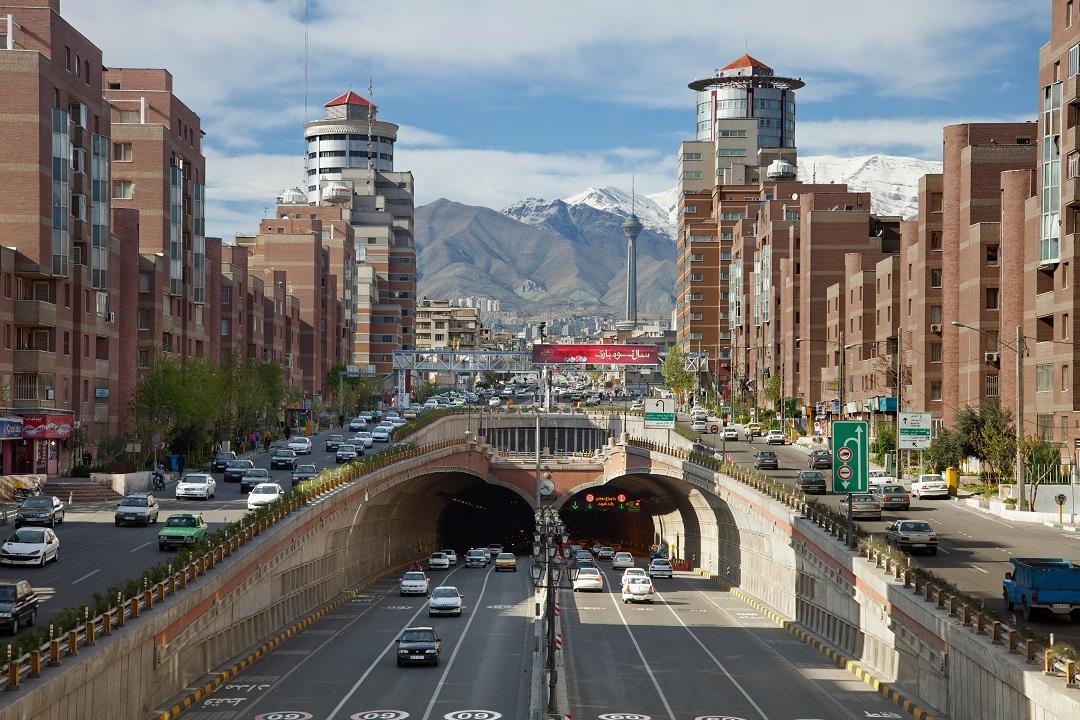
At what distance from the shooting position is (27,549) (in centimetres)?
5075

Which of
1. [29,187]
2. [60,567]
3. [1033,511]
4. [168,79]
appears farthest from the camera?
[168,79]

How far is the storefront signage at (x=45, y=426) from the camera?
263 feet

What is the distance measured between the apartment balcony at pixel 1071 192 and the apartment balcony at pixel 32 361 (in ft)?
198

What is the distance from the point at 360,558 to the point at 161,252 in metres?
35.3

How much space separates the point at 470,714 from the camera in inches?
1596

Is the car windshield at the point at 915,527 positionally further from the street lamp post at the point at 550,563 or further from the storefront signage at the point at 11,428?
the storefront signage at the point at 11,428

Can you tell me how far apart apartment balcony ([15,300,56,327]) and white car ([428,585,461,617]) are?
3155 cm

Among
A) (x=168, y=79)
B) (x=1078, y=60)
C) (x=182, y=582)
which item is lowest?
(x=182, y=582)

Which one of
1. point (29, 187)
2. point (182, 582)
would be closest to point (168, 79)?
point (29, 187)

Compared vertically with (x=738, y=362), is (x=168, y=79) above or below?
above

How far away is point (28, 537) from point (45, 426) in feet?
104

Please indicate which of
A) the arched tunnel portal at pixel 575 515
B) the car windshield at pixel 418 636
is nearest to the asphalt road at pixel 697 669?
the car windshield at pixel 418 636

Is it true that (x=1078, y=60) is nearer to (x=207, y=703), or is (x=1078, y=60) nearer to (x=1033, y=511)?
(x=1033, y=511)

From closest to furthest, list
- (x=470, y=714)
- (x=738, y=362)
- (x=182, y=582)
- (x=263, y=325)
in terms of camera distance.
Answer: (x=470, y=714) → (x=182, y=582) → (x=263, y=325) → (x=738, y=362)
